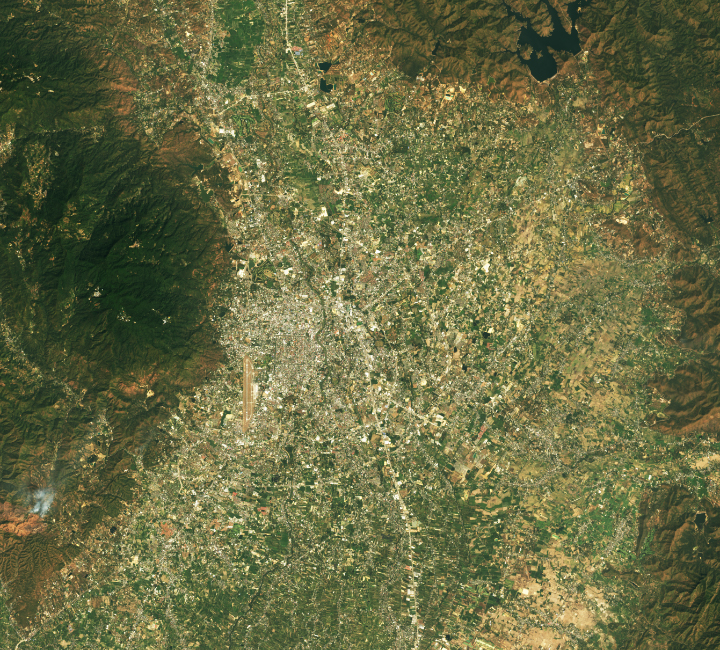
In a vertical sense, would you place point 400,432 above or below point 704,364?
below

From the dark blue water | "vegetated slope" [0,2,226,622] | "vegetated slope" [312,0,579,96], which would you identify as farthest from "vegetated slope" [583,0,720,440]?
"vegetated slope" [0,2,226,622]

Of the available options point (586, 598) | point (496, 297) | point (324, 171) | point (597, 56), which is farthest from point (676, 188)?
point (586, 598)

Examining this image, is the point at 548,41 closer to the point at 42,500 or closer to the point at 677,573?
the point at 677,573

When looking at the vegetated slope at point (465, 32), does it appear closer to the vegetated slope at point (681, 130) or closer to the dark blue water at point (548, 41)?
the dark blue water at point (548, 41)

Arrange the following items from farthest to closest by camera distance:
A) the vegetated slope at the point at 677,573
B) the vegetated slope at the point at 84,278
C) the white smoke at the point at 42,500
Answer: the white smoke at the point at 42,500 → the vegetated slope at the point at 677,573 → the vegetated slope at the point at 84,278

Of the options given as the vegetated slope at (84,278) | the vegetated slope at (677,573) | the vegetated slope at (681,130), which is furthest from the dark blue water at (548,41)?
the vegetated slope at (677,573)

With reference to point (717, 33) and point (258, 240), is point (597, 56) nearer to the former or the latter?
point (717, 33)
